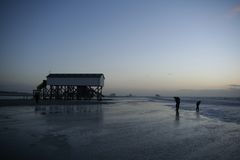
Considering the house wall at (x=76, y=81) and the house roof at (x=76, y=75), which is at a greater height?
the house roof at (x=76, y=75)

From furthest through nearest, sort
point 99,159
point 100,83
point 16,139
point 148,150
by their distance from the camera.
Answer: point 100,83
point 16,139
point 148,150
point 99,159

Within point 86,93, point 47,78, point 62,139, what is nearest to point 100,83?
point 86,93

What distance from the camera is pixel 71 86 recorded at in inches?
2457

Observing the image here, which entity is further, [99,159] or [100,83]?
[100,83]

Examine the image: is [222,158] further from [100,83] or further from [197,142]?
[100,83]

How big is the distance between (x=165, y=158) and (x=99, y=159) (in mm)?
2127

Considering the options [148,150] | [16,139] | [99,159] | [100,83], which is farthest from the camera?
[100,83]

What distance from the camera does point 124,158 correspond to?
8.05 metres

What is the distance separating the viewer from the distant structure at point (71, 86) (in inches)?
2395

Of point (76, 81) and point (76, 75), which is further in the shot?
point (76, 75)

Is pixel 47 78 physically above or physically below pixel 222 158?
above

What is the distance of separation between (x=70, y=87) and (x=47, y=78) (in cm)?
610

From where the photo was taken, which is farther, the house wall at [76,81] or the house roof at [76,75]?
the house roof at [76,75]

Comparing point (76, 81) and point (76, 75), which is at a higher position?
point (76, 75)
